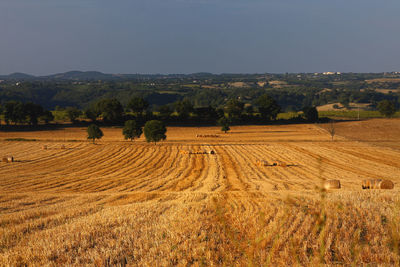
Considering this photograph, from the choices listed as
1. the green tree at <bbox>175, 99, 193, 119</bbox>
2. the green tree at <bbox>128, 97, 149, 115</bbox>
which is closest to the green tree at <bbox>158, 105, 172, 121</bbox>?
the green tree at <bbox>175, 99, 193, 119</bbox>

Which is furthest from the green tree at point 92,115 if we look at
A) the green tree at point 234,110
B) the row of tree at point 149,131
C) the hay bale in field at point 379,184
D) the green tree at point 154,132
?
the hay bale in field at point 379,184

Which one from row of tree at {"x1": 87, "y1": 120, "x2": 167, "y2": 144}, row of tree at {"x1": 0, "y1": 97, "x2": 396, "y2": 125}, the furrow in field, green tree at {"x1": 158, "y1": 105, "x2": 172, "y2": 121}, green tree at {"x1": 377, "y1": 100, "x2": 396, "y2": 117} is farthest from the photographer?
green tree at {"x1": 377, "y1": 100, "x2": 396, "y2": 117}

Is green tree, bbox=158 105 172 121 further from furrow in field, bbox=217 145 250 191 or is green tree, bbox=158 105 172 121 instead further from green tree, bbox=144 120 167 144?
furrow in field, bbox=217 145 250 191

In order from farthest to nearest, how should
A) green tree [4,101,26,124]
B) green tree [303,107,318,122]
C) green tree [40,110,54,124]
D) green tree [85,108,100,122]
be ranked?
green tree [303,107,318,122] → green tree [85,108,100,122] → green tree [40,110,54,124] → green tree [4,101,26,124]

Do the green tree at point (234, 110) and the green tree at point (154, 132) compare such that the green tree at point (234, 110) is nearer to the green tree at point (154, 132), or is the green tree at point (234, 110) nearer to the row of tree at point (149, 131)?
the row of tree at point (149, 131)

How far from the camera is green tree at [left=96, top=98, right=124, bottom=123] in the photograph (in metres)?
115

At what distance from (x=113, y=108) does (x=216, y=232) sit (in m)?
114

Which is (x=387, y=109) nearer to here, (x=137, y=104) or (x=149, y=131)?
(x=137, y=104)

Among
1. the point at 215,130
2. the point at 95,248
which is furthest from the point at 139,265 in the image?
the point at 215,130

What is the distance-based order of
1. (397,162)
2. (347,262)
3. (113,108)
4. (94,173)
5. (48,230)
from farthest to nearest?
1. (113,108)
2. (397,162)
3. (94,173)
4. (48,230)
5. (347,262)

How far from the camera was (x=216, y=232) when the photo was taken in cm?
850

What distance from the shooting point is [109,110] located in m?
115

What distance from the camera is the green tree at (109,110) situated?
11525 centimetres

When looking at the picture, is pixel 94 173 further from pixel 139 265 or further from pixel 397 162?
pixel 397 162
